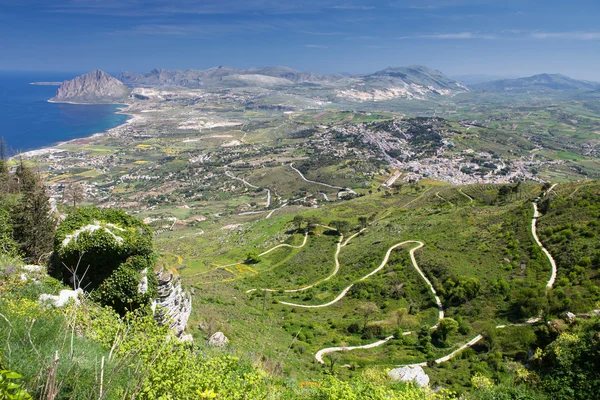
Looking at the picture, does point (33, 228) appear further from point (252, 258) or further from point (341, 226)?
point (341, 226)

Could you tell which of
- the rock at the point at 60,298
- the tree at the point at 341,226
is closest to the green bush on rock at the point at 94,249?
the rock at the point at 60,298

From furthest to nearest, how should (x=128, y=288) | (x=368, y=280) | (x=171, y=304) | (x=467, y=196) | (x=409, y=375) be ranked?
(x=467, y=196)
(x=368, y=280)
(x=409, y=375)
(x=171, y=304)
(x=128, y=288)

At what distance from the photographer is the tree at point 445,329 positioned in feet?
91.9

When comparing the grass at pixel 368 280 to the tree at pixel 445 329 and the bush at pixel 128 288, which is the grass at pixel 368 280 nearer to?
the tree at pixel 445 329

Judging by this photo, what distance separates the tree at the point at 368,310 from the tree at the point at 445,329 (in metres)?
7.36

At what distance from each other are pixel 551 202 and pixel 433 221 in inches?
676

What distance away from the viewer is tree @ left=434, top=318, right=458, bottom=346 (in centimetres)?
2800

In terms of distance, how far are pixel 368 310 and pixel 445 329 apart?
9244 mm

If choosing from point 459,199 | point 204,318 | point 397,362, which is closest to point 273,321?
point 204,318

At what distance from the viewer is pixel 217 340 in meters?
21.0

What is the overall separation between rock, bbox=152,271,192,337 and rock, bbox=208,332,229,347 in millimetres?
1942

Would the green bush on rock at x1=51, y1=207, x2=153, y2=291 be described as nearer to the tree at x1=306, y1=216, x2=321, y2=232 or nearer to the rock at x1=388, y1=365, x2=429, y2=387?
the rock at x1=388, y1=365, x2=429, y2=387

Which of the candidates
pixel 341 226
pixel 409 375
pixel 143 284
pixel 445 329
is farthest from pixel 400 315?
pixel 341 226

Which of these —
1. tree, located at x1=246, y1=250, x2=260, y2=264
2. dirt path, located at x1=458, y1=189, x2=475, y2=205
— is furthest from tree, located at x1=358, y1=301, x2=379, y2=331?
dirt path, located at x1=458, y1=189, x2=475, y2=205
